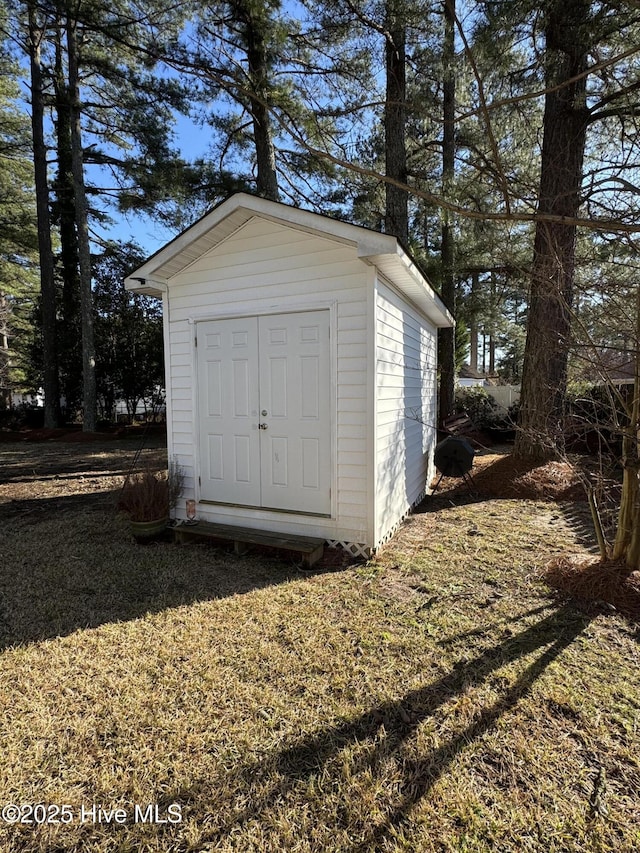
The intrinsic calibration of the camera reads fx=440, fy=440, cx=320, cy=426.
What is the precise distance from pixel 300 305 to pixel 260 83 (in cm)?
473

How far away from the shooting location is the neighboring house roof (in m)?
3.59

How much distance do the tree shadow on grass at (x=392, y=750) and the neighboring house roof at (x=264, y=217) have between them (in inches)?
119

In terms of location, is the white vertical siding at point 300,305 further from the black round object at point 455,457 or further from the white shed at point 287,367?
the black round object at point 455,457

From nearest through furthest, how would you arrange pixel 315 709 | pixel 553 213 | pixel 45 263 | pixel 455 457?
1. pixel 315 709
2. pixel 553 213
3. pixel 455 457
4. pixel 45 263

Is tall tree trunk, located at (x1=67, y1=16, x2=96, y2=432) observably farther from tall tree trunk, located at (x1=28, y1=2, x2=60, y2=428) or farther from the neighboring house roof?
the neighboring house roof

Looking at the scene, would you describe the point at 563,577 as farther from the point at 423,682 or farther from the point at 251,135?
the point at 251,135

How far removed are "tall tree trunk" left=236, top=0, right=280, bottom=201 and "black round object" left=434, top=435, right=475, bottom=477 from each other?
5.08 metres

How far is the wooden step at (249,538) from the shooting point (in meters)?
3.91

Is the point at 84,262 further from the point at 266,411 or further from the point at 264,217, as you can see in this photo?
the point at 266,411

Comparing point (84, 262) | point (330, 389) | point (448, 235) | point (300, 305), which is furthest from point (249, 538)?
point (84, 262)

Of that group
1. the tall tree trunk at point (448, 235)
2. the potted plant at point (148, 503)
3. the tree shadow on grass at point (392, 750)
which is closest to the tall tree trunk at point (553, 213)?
the tall tree trunk at point (448, 235)

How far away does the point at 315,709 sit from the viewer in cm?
216

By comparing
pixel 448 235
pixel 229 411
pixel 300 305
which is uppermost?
pixel 448 235

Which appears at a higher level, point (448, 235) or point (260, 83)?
point (260, 83)
